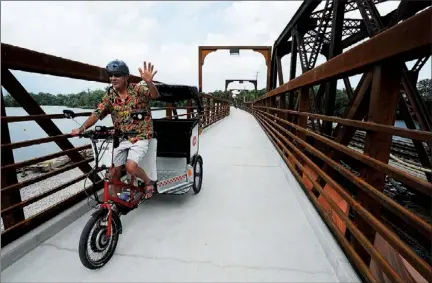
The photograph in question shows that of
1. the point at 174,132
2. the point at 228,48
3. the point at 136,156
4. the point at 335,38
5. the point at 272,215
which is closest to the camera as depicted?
the point at 136,156

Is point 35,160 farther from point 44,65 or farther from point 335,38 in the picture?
point 335,38

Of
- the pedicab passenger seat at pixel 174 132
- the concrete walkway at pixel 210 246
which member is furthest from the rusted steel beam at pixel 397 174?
the pedicab passenger seat at pixel 174 132

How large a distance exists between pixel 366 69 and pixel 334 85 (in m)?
2.31

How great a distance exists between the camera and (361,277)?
6.59 feet

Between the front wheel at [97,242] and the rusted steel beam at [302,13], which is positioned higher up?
the rusted steel beam at [302,13]

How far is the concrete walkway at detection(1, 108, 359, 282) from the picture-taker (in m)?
2.11

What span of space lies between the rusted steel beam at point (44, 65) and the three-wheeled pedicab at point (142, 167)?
2.11 ft

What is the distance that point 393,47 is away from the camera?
5.09ft

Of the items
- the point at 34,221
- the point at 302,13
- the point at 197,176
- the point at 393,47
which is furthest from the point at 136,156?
the point at 302,13

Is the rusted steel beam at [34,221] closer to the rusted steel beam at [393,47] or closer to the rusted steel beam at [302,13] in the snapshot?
the rusted steel beam at [393,47]

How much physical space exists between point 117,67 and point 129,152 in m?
0.80

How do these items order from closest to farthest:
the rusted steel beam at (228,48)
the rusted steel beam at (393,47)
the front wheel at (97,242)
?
the rusted steel beam at (393,47) → the front wheel at (97,242) → the rusted steel beam at (228,48)

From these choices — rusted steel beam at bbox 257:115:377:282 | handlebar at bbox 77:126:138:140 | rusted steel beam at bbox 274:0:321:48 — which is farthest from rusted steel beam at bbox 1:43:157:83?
rusted steel beam at bbox 274:0:321:48

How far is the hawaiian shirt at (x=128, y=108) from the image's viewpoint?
2619 mm
